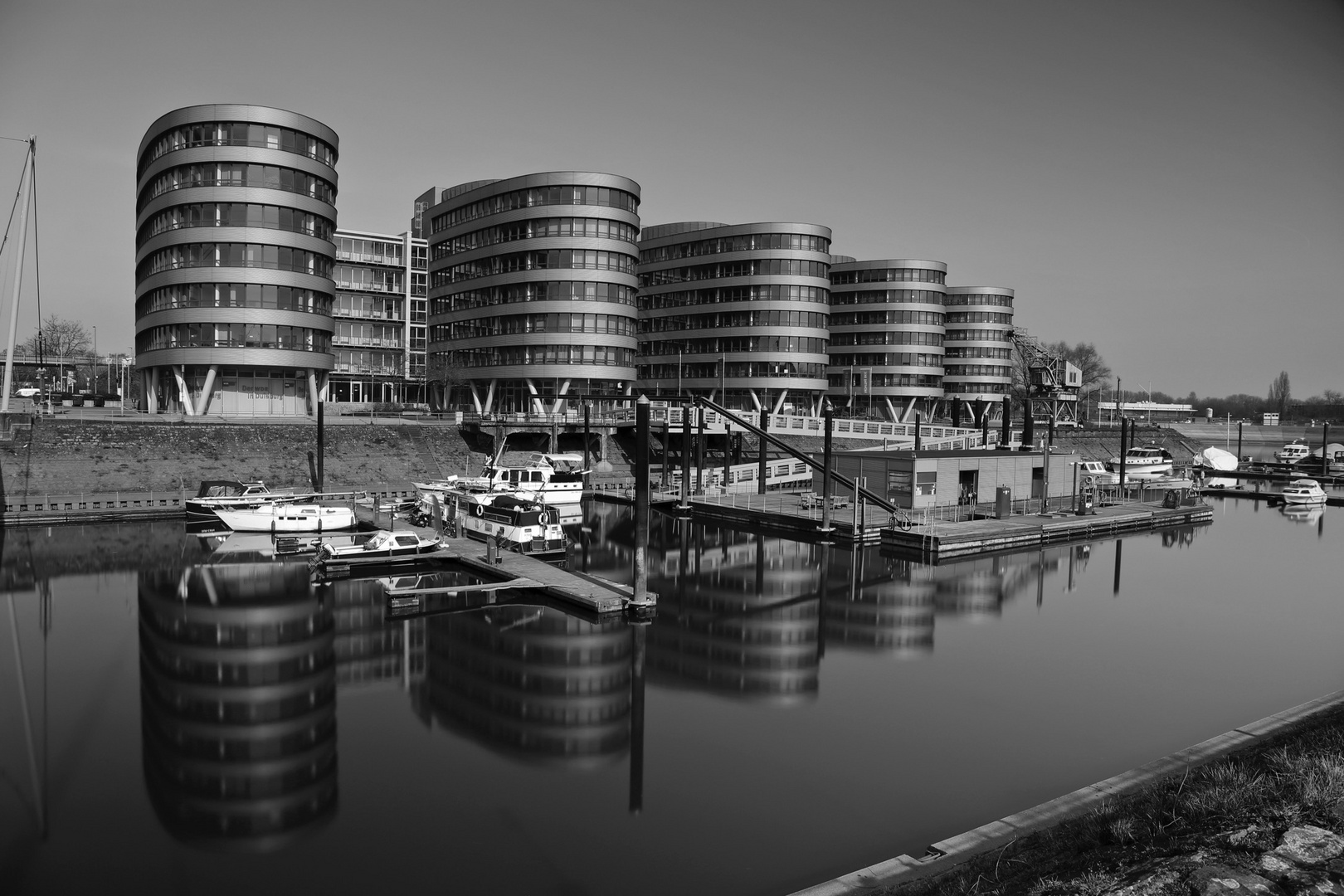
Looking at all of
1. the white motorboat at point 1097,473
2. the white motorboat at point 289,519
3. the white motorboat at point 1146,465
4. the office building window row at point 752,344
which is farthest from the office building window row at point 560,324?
the white motorboat at point 1146,465

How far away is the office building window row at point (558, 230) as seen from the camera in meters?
79.0

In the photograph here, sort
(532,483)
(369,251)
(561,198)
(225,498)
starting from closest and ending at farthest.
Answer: (225,498) → (532,483) → (561,198) → (369,251)

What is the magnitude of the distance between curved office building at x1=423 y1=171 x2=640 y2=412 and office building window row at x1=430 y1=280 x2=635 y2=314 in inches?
3.0

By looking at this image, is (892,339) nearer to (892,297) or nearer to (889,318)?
(889,318)

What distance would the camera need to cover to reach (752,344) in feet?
321

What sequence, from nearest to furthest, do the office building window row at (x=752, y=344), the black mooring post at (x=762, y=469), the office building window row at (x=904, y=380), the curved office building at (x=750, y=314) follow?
the black mooring post at (x=762, y=469) < the office building window row at (x=752, y=344) < the curved office building at (x=750, y=314) < the office building window row at (x=904, y=380)

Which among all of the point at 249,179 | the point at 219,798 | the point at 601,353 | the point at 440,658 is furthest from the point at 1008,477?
the point at 249,179

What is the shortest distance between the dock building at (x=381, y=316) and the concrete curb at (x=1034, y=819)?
9083cm

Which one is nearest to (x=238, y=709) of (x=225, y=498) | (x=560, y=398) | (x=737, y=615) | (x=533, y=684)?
(x=533, y=684)

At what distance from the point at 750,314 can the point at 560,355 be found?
92.5ft

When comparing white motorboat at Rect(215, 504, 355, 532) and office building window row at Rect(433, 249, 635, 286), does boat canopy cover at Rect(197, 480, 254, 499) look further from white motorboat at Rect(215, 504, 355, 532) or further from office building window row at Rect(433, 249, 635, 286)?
office building window row at Rect(433, 249, 635, 286)

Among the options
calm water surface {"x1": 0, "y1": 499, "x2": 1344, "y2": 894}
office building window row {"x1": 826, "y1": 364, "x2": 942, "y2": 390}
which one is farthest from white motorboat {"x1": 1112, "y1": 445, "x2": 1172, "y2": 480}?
calm water surface {"x1": 0, "y1": 499, "x2": 1344, "y2": 894}

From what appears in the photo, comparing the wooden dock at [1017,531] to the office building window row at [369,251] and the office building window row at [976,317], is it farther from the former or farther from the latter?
the office building window row at [369,251]

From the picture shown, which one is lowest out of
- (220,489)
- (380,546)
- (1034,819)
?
(1034,819)
